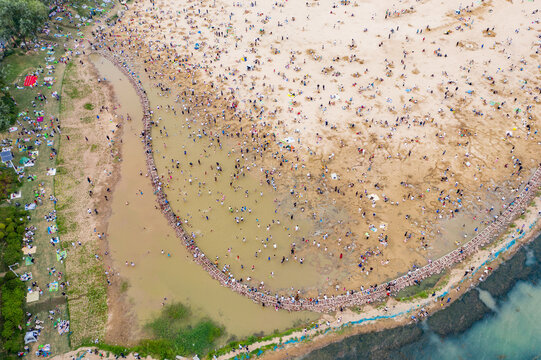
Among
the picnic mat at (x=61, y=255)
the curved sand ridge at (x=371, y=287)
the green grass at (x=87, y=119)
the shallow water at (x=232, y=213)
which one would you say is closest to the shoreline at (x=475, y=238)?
the curved sand ridge at (x=371, y=287)

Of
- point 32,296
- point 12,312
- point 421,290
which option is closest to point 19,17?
point 32,296

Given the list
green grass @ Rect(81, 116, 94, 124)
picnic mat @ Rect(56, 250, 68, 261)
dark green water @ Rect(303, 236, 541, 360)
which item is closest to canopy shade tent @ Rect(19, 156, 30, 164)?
green grass @ Rect(81, 116, 94, 124)

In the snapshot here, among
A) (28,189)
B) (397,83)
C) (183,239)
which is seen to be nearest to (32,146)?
(28,189)

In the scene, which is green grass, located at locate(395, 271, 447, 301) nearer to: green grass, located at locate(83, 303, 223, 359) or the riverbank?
the riverbank

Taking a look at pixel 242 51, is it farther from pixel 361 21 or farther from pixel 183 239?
pixel 183 239

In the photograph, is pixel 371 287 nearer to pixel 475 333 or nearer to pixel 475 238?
pixel 475 333

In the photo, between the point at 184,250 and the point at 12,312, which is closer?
the point at 12,312
